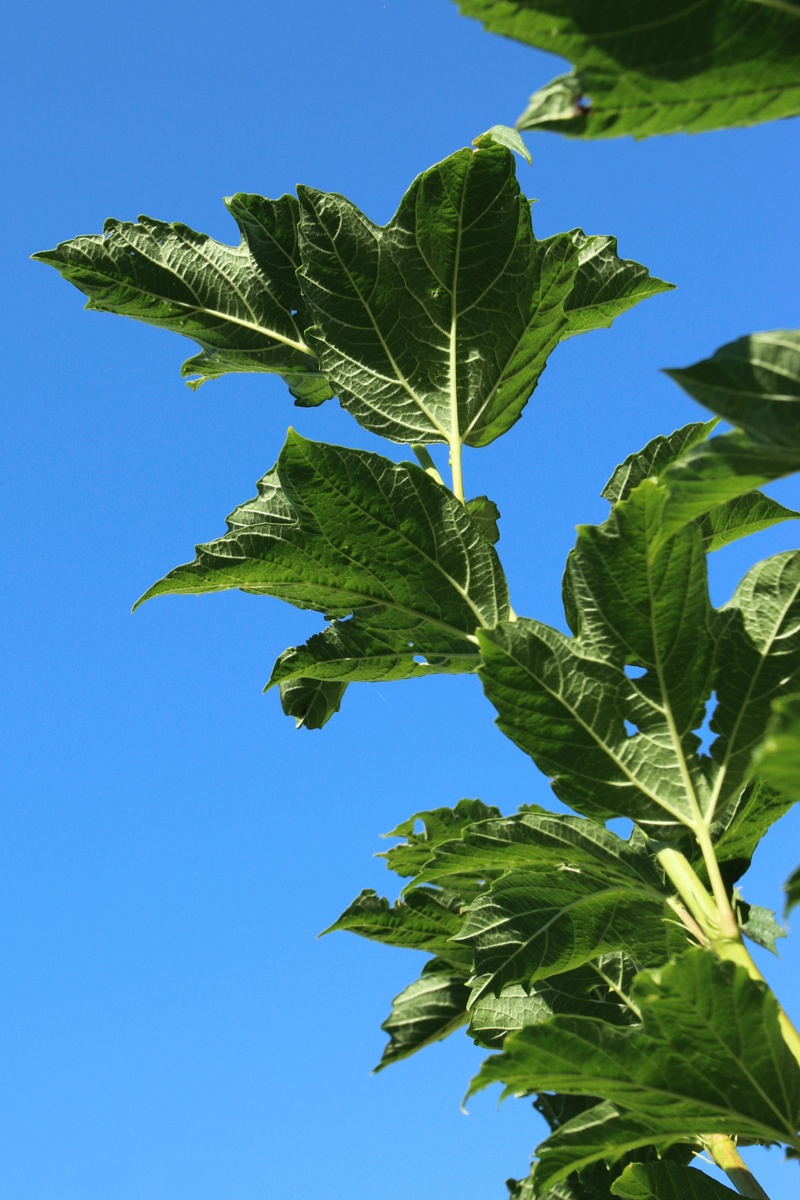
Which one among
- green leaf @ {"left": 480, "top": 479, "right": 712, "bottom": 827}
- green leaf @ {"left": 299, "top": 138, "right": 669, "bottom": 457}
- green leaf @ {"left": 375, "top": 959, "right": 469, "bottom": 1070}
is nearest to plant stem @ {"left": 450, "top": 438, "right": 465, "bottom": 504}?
green leaf @ {"left": 299, "top": 138, "right": 669, "bottom": 457}

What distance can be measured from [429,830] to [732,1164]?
108 cm

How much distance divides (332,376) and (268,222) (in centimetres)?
54

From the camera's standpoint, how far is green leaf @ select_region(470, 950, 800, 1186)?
5.49 feet

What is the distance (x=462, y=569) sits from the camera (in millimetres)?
2473

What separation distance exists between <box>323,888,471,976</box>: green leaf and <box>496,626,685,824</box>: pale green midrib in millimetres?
1068

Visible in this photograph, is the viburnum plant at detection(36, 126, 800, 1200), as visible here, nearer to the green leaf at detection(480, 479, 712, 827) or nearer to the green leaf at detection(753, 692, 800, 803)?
the green leaf at detection(480, 479, 712, 827)

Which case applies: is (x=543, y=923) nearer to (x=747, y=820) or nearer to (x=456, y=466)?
(x=747, y=820)

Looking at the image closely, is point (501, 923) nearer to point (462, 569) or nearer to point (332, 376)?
point (462, 569)

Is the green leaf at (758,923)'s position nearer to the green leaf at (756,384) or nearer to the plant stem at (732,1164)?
the plant stem at (732,1164)

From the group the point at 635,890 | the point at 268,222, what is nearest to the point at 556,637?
the point at 635,890

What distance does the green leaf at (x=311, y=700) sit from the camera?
3.02 meters

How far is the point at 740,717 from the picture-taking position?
215cm

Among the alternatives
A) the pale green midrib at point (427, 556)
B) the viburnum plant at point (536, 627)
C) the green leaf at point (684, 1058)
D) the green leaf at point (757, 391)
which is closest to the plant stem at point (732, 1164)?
the viburnum plant at point (536, 627)

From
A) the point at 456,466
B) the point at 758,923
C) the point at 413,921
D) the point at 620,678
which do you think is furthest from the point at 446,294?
the point at 413,921
